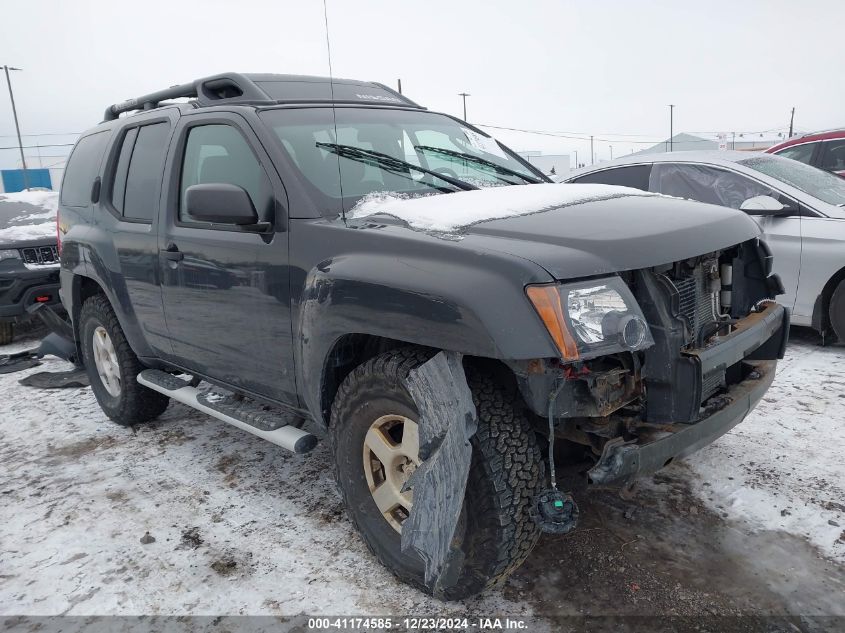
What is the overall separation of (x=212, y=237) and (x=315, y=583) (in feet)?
5.38

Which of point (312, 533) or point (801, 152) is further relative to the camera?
point (801, 152)

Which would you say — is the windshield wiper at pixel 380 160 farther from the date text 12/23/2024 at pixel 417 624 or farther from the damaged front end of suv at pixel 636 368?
the date text 12/23/2024 at pixel 417 624

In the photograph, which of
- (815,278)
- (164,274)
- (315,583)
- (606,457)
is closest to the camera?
(606,457)

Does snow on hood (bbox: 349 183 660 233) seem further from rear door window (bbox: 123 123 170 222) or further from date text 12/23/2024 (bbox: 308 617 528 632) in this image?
rear door window (bbox: 123 123 170 222)

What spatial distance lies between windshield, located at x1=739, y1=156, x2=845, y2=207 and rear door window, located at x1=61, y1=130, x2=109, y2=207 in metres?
5.00

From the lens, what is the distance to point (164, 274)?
354 centimetres

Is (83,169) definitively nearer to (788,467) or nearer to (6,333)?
(6,333)

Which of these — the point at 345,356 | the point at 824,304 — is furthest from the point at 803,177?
the point at 345,356

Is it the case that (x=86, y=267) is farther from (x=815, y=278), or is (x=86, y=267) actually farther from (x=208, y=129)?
(x=815, y=278)

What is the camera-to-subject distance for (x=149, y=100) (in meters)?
4.27

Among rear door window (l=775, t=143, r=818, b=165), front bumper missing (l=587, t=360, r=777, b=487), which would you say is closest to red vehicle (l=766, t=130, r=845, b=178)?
rear door window (l=775, t=143, r=818, b=165)

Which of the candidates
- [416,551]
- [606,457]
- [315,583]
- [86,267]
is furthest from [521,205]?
[86,267]

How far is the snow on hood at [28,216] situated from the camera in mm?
6770

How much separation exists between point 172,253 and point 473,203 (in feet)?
5.51
